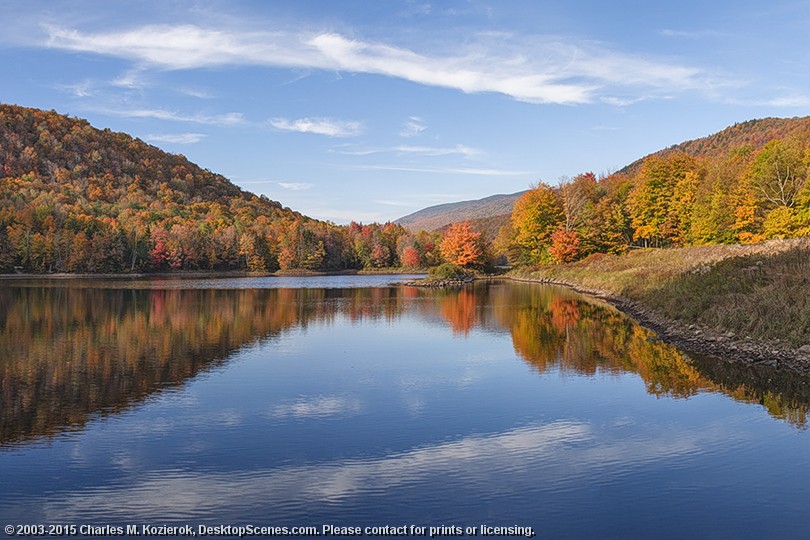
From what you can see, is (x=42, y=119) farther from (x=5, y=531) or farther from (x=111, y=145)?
(x=5, y=531)

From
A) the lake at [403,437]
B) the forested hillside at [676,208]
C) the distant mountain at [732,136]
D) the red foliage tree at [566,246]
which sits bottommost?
the lake at [403,437]

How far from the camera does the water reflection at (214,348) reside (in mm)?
14734

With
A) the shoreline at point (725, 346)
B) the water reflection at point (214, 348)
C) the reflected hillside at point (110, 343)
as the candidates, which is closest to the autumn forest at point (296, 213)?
the water reflection at point (214, 348)

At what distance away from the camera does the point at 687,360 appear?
2017cm

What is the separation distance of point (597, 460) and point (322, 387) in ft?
26.5

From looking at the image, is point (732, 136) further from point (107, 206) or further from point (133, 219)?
point (107, 206)

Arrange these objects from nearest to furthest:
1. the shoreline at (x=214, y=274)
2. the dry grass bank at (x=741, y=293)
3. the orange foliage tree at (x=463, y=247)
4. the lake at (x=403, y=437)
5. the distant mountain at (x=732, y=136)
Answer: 1. the lake at (x=403, y=437)
2. the dry grass bank at (x=741, y=293)
3. the orange foliage tree at (x=463, y=247)
4. the shoreline at (x=214, y=274)
5. the distant mountain at (x=732, y=136)

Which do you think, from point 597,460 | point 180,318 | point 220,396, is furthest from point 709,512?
point 180,318

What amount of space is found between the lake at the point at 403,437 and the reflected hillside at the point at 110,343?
137 millimetres

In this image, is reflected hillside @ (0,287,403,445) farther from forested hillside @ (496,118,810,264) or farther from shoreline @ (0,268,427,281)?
shoreline @ (0,268,427,281)

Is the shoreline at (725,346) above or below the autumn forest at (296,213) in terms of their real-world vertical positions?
below

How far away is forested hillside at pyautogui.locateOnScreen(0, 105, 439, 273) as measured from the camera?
98.8 m

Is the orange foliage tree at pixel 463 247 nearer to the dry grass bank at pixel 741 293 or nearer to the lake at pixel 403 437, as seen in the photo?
the dry grass bank at pixel 741 293

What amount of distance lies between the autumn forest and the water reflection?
68.6ft
